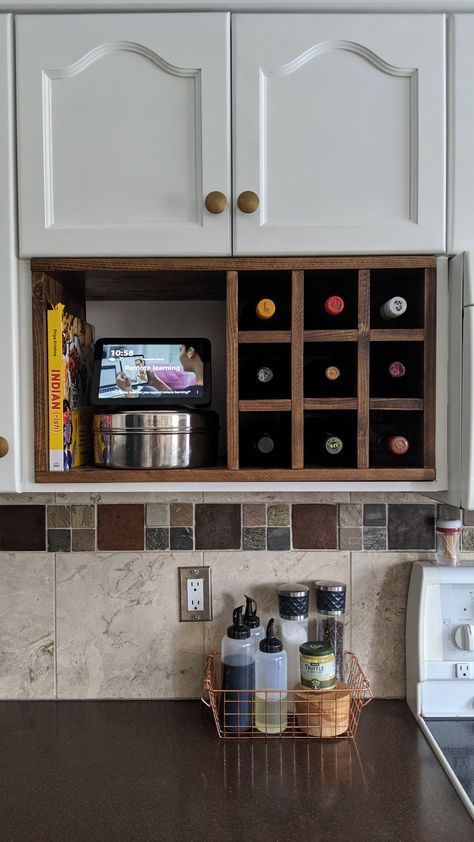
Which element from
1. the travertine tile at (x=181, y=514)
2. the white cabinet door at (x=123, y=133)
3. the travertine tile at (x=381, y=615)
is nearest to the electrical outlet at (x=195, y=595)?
the travertine tile at (x=181, y=514)

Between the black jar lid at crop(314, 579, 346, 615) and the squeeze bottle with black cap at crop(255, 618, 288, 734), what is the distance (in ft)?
0.43

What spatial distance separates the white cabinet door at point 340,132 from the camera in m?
1.07

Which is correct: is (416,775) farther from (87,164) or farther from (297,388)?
(87,164)

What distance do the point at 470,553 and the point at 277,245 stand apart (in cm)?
82

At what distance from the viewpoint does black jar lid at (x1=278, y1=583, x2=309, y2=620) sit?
1.32 m

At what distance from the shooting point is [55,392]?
112 cm

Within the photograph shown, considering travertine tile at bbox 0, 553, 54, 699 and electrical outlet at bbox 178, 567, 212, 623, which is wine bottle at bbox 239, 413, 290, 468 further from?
travertine tile at bbox 0, 553, 54, 699

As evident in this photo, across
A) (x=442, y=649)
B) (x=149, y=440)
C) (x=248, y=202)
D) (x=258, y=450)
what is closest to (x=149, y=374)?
(x=149, y=440)

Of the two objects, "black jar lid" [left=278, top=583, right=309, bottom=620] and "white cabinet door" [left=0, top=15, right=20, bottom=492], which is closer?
"white cabinet door" [left=0, top=15, right=20, bottom=492]

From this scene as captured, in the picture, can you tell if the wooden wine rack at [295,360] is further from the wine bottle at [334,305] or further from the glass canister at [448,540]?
the glass canister at [448,540]

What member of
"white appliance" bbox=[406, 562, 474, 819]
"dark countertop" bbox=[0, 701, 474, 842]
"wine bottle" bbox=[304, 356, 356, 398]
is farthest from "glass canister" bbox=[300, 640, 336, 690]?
"wine bottle" bbox=[304, 356, 356, 398]

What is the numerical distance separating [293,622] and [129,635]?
0.37 meters

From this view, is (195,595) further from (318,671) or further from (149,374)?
(149,374)

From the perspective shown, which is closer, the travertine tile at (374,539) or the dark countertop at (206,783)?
the dark countertop at (206,783)
